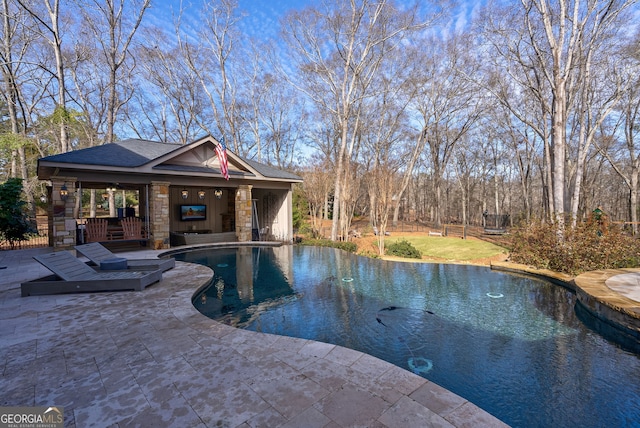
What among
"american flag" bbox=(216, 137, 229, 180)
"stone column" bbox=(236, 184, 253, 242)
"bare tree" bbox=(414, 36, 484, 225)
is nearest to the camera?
"american flag" bbox=(216, 137, 229, 180)

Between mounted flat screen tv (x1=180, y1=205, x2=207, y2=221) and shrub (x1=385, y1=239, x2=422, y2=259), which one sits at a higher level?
mounted flat screen tv (x1=180, y1=205, x2=207, y2=221)

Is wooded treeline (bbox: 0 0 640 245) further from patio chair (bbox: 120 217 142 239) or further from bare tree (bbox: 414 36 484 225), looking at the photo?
patio chair (bbox: 120 217 142 239)

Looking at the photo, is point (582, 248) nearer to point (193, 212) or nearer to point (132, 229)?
point (132, 229)

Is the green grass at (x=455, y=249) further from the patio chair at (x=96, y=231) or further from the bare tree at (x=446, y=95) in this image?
the patio chair at (x=96, y=231)

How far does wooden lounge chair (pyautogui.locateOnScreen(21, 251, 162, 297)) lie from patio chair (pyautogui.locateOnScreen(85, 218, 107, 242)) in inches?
234

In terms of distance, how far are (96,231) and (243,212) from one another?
5.76m

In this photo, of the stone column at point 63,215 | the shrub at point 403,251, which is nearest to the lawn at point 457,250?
the shrub at point 403,251

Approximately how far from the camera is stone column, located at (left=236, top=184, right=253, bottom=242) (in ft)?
45.5

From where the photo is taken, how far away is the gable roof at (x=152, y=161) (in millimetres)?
9625

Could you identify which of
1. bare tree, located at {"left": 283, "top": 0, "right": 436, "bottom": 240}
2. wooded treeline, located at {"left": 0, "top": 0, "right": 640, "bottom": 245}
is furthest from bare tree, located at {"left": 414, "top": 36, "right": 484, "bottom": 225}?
bare tree, located at {"left": 283, "top": 0, "right": 436, "bottom": 240}

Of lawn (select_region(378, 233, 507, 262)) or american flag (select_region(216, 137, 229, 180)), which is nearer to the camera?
american flag (select_region(216, 137, 229, 180))

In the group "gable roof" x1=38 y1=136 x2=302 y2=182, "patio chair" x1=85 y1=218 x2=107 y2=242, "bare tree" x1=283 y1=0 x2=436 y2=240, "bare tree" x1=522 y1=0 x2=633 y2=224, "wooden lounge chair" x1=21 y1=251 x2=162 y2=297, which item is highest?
"bare tree" x1=283 y1=0 x2=436 y2=240

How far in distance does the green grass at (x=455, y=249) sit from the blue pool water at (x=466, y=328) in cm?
258

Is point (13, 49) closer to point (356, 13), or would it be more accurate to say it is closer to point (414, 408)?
point (356, 13)
